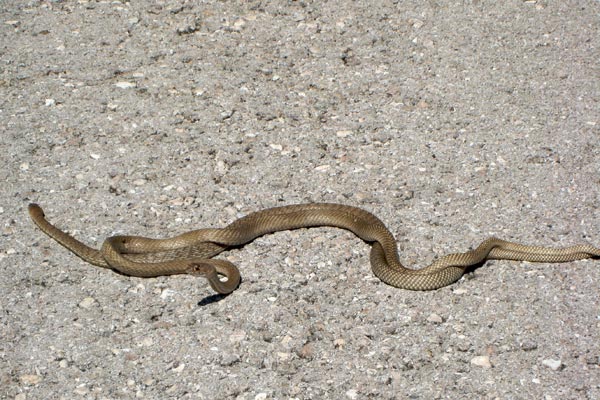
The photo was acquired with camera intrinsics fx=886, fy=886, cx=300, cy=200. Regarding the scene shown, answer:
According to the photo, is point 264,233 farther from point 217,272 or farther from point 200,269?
point 200,269

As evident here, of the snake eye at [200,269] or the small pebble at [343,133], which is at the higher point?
the snake eye at [200,269]

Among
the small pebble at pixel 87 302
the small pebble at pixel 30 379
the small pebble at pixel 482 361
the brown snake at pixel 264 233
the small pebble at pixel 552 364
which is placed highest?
the small pebble at pixel 552 364

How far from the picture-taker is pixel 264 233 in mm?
7180

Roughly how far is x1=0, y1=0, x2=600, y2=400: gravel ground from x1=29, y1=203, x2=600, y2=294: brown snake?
102 millimetres

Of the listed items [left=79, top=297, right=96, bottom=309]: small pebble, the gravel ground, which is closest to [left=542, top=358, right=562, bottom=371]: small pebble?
the gravel ground

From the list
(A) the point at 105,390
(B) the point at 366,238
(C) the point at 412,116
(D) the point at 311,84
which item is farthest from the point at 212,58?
(A) the point at 105,390

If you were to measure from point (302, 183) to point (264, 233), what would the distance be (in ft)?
2.53

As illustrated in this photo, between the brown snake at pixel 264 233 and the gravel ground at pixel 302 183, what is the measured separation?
0.33ft

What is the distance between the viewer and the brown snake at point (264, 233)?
6555 millimetres

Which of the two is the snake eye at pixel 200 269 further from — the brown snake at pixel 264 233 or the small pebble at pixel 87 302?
the small pebble at pixel 87 302

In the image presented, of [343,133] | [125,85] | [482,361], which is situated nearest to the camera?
[482,361]

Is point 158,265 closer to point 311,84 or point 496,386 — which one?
point 496,386

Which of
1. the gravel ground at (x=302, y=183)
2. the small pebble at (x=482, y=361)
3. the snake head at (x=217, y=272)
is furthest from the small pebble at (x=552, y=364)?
the snake head at (x=217, y=272)

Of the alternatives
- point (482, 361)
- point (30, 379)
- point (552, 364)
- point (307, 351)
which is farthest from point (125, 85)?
point (552, 364)
